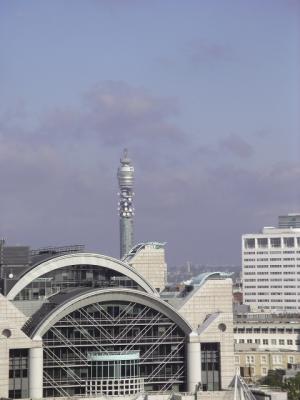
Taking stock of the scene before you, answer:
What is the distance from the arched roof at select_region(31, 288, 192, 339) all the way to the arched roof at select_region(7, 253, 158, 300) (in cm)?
714

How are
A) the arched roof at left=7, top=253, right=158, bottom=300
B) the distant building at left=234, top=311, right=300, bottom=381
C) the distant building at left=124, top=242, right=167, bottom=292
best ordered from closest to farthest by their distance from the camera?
1. the arched roof at left=7, top=253, right=158, bottom=300
2. the distant building at left=124, top=242, right=167, bottom=292
3. the distant building at left=234, top=311, right=300, bottom=381

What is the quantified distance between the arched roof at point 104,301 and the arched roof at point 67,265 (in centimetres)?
714

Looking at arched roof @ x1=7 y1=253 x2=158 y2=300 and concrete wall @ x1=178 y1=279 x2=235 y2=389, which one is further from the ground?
arched roof @ x1=7 y1=253 x2=158 y2=300

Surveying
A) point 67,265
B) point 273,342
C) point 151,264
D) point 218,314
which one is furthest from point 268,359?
point 67,265

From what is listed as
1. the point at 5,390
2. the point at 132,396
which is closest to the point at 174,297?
the point at 132,396

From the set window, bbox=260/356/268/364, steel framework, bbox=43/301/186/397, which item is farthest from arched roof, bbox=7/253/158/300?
window, bbox=260/356/268/364

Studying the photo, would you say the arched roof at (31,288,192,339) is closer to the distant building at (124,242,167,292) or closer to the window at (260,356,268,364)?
the distant building at (124,242,167,292)

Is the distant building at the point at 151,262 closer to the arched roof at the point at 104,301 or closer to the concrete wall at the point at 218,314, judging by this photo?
the concrete wall at the point at 218,314

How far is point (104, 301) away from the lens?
100 m

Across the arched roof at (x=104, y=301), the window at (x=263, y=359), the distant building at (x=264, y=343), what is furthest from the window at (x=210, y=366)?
the window at (x=263, y=359)

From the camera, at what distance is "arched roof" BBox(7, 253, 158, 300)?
10462 cm

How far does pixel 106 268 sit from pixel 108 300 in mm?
8128

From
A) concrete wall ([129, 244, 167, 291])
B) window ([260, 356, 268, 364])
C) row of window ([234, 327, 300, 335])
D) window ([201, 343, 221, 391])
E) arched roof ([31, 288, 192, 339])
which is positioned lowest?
window ([201, 343, 221, 391])

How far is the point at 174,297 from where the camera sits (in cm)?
10988
